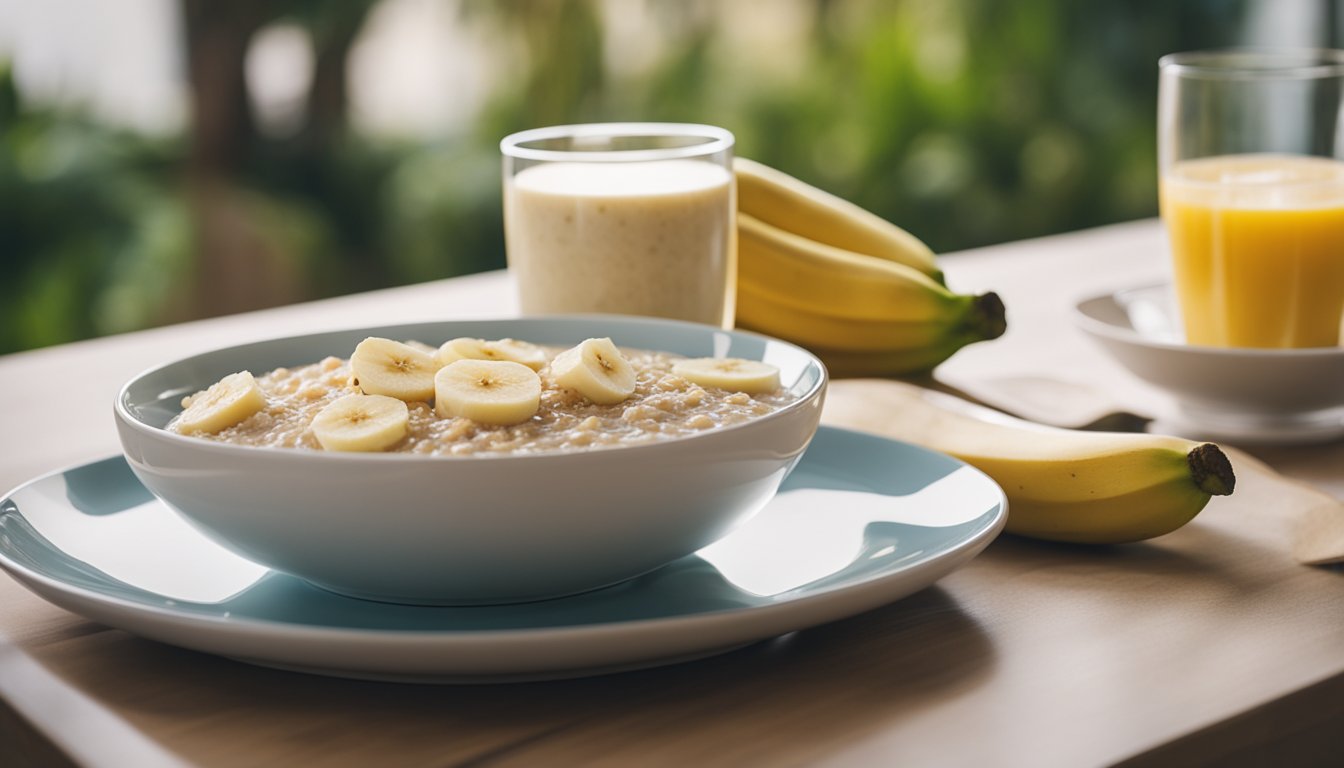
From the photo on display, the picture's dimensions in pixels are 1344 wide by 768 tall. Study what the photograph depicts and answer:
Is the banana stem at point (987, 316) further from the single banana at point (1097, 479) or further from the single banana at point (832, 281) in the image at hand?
the single banana at point (1097, 479)

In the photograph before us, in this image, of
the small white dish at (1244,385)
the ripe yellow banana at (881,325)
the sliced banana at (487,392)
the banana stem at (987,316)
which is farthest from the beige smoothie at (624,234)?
the sliced banana at (487,392)

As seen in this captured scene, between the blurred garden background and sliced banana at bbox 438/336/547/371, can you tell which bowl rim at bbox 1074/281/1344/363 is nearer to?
sliced banana at bbox 438/336/547/371

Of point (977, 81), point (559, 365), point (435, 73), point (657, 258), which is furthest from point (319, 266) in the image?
point (559, 365)

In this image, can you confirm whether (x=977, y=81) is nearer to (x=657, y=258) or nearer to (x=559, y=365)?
(x=657, y=258)

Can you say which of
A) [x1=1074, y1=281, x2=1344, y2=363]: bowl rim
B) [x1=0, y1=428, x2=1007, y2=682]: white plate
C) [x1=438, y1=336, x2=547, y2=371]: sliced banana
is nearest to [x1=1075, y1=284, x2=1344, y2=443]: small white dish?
[x1=1074, y1=281, x2=1344, y2=363]: bowl rim

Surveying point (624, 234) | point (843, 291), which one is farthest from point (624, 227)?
point (843, 291)
